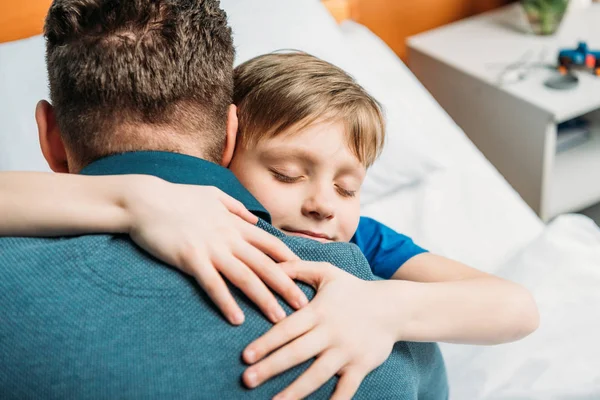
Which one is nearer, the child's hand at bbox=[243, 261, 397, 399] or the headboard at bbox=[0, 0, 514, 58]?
the child's hand at bbox=[243, 261, 397, 399]

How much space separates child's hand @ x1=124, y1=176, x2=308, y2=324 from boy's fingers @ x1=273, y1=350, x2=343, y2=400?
57 mm

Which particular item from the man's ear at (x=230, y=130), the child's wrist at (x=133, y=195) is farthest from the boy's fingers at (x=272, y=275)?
the man's ear at (x=230, y=130)

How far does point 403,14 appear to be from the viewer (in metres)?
2.24

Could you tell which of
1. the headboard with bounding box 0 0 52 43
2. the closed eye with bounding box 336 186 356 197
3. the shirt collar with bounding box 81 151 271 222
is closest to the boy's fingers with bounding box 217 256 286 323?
the shirt collar with bounding box 81 151 271 222

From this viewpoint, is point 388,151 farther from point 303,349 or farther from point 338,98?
point 303,349

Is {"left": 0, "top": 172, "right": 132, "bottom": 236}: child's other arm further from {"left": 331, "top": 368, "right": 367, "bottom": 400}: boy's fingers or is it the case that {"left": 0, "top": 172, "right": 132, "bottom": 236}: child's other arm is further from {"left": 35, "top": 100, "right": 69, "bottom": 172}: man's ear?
{"left": 331, "top": 368, "right": 367, "bottom": 400}: boy's fingers

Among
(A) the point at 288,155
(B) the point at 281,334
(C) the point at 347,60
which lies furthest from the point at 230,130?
(C) the point at 347,60

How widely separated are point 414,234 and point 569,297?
351 millimetres

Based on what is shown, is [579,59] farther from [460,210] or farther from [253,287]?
[253,287]

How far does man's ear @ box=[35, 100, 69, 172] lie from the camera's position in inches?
32.6

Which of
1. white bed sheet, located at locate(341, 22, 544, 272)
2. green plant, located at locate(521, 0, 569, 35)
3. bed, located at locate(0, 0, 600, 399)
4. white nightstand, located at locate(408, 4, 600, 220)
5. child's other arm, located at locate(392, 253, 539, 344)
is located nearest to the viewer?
child's other arm, located at locate(392, 253, 539, 344)

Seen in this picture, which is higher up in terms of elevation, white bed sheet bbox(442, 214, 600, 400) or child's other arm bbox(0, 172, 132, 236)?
child's other arm bbox(0, 172, 132, 236)

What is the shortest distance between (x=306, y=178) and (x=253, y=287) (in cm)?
34

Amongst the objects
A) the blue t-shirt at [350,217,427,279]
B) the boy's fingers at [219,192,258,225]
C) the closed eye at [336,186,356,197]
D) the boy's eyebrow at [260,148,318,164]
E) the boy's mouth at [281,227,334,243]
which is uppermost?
the boy's fingers at [219,192,258,225]
